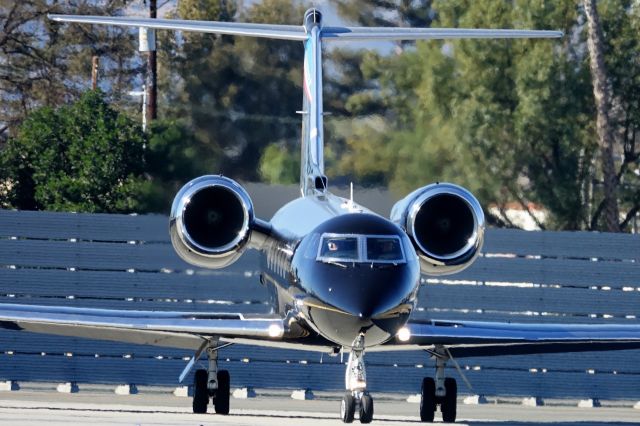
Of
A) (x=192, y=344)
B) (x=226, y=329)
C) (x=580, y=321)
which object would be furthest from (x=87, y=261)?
(x=580, y=321)

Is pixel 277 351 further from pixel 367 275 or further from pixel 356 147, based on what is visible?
pixel 367 275

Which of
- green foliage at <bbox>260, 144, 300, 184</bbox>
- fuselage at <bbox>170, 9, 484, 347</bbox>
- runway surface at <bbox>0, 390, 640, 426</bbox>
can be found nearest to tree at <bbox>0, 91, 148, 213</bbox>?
green foliage at <bbox>260, 144, 300, 184</bbox>

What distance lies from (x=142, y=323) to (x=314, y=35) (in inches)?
218

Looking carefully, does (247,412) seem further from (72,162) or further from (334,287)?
(72,162)

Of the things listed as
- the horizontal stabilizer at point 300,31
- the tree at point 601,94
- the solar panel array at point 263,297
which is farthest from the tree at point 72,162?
the tree at point 601,94

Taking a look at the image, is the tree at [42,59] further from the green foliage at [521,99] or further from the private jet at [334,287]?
the private jet at [334,287]

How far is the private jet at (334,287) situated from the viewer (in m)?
17.4

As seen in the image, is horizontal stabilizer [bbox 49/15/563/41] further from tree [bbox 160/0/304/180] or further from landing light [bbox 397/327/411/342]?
tree [bbox 160/0/304/180]

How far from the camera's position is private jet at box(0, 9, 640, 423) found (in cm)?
1744

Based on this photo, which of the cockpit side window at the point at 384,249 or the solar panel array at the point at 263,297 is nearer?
the cockpit side window at the point at 384,249

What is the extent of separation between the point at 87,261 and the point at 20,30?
62.9 ft

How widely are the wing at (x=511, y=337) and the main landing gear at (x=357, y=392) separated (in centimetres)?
164

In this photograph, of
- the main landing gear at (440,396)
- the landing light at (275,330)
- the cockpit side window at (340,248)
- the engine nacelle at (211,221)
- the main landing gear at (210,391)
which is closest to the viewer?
the cockpit side window at (340,248)

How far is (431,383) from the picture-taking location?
830 inches
